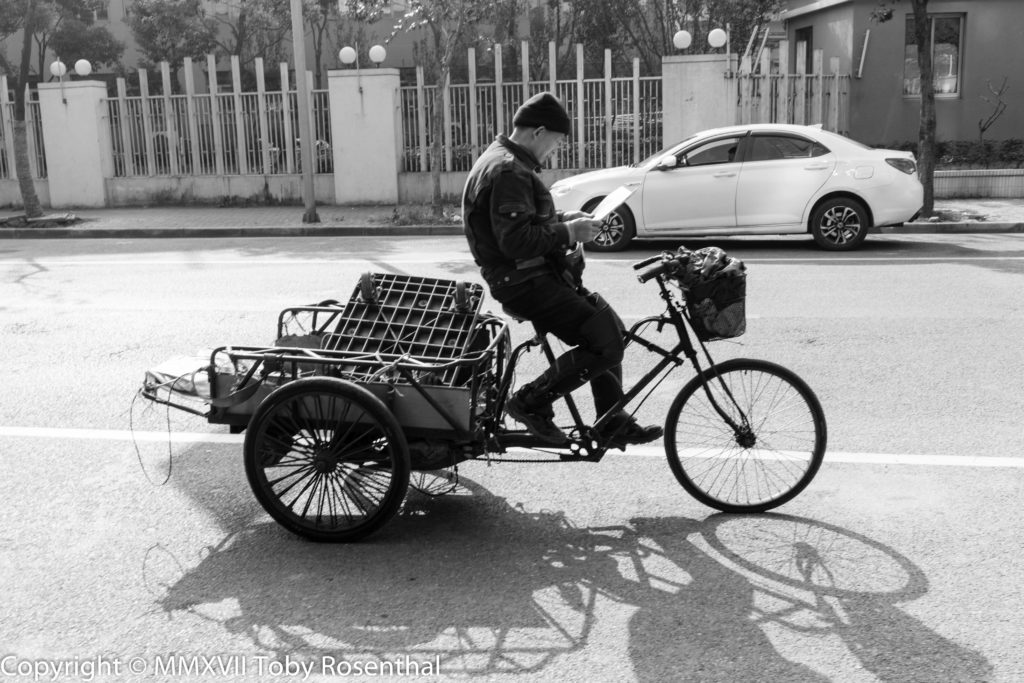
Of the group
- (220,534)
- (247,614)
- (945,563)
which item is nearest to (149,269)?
(220,534)

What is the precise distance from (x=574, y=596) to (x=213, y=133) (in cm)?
1851

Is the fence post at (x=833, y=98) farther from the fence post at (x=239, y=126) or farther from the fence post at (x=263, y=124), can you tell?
the fence post at (x=239, y=126)

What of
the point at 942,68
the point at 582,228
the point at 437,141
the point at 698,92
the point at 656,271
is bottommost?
the point at 656,271

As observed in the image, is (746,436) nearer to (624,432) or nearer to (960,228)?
(624,432)

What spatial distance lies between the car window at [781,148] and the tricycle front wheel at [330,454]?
987 centimetres

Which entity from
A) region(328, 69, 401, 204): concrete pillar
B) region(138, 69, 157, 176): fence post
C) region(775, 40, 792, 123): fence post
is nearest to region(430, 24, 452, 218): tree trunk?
region(328, 69, 401, 204): concrete pillar

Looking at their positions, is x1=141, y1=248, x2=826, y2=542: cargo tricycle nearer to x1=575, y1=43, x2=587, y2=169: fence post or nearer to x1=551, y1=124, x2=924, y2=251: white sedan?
x1=551, y1=124, x2=924, y2=251: white sedan

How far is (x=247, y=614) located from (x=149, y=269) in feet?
30.5

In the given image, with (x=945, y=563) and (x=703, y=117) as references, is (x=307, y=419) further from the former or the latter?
(x=703, y=117)

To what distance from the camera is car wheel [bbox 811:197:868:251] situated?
13.2 m

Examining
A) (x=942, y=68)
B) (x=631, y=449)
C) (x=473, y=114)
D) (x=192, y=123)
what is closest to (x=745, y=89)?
(x=473, y=114)

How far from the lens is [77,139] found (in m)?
20.7

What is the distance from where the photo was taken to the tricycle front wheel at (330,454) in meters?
4.36

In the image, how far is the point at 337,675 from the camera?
11.5 feet
